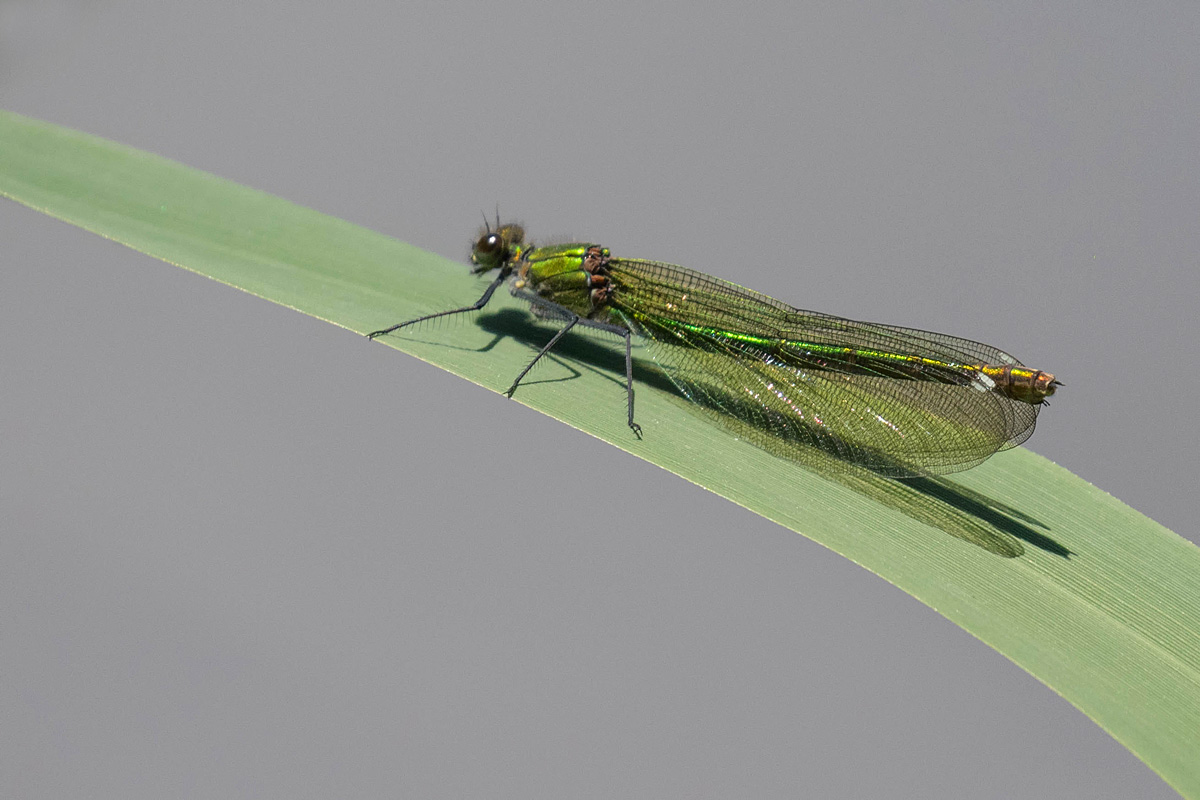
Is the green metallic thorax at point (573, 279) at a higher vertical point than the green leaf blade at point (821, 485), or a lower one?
higher

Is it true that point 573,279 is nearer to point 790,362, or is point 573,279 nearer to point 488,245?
point 488,245

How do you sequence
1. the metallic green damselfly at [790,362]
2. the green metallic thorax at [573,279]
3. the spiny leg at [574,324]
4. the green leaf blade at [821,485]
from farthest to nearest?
the green metallic thorax at [573,279] < the spiny leg at [574,324] < the metallic green damselfly at [790,362] < the green leaf blade at [821,485]

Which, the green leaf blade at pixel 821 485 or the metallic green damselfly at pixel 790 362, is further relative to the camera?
the metallic green damselfly at pixel 790 362

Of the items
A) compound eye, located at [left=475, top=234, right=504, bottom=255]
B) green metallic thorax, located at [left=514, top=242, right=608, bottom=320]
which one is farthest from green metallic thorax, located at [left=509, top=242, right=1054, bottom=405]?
compound eye, located at [left=475, top=234, right=504, bottom=255]

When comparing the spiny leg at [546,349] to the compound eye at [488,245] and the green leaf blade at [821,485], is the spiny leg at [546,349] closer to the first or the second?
the green leaf blade at [821,485]

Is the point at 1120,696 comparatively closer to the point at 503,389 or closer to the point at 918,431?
the point at 918,431

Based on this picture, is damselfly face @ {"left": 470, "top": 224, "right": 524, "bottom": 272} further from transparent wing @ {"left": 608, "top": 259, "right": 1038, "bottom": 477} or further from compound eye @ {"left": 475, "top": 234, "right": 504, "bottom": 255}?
transparent wing @ {"left": 608, "top": 259, "right": 1038, "bottom": 477}

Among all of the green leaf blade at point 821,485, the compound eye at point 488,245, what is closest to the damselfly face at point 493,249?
the compound eye at point 488,245

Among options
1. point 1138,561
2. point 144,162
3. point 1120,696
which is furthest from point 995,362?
point 144,162
